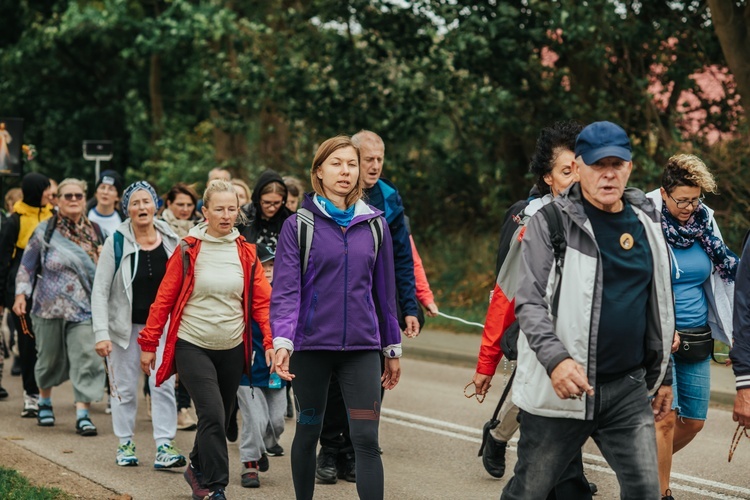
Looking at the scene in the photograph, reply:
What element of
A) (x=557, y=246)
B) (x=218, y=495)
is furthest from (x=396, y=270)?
(x=557, y=246)

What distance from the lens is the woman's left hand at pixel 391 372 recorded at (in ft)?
18.7

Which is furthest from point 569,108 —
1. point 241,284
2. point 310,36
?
point 241,284

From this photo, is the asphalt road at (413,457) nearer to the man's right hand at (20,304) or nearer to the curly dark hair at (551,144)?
the man's right hand at (20,304)

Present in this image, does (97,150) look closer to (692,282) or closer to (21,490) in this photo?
(21,490)

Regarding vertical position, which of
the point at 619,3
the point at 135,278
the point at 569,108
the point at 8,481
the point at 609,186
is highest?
the point at 619,3

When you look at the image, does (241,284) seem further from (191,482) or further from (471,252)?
(471,252)

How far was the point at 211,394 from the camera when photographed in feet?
21.0

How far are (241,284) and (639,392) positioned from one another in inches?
115

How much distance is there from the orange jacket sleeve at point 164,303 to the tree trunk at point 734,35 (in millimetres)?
9854

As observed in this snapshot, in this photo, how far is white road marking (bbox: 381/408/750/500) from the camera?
700 cm

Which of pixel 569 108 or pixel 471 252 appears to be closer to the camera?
pixel 569 108

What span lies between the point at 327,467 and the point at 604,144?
355 centimetres

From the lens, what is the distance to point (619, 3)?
15828 mm

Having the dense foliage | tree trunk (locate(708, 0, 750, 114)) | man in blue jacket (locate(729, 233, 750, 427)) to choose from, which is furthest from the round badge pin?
tree trunk (locate(708, 0, 750, 114))
